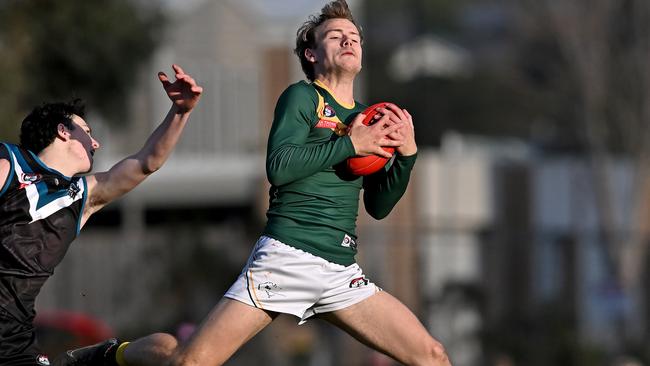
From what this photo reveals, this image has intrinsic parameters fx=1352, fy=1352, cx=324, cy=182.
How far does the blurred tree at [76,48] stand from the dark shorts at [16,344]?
10.3 m

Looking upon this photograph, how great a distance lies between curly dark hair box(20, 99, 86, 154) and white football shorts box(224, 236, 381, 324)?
1156mm

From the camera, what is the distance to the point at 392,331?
259 inches

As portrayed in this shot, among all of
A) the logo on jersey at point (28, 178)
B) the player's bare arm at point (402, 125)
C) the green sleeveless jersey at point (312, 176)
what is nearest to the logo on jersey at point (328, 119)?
the green sleeveless jersey at point (312, 176)

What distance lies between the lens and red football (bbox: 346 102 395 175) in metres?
6.55

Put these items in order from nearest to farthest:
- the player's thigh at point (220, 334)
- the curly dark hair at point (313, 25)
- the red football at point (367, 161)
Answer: the player's thigh at point (220, 334) < the red football at point (367, 161) < the curly dark hair at point (313, 25)

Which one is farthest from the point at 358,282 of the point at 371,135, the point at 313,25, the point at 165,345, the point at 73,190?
the point at 73,190

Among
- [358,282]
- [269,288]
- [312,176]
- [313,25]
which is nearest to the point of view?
[269,288]

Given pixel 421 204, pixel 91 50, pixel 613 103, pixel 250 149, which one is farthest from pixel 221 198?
pixel 91 50

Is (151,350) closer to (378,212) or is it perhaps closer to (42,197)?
Answer: (42,197)

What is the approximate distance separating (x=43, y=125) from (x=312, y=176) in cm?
135

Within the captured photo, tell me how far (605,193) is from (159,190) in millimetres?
9376

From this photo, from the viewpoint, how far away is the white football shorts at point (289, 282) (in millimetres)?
6398

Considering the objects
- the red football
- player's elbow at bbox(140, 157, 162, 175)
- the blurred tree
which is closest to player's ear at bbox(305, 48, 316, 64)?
the red football

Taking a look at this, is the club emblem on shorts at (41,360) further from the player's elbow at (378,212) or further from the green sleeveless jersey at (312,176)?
the player's elbow at (378,212)
